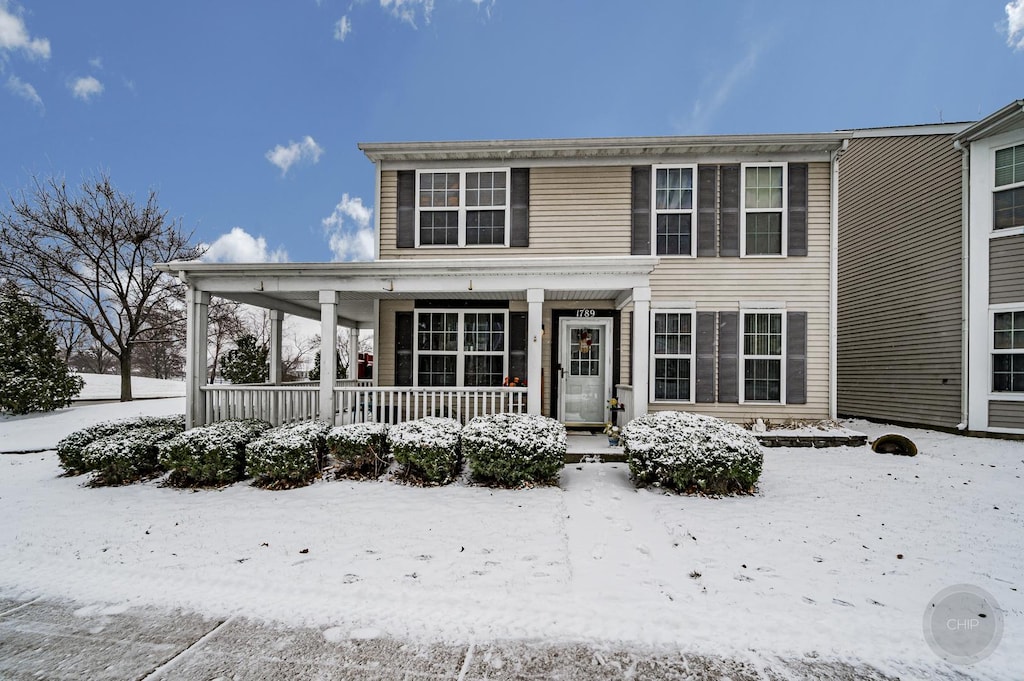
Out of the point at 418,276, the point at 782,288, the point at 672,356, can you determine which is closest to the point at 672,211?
the point at 782,288

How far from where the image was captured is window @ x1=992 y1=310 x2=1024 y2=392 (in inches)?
332

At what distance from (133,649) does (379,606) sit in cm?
142

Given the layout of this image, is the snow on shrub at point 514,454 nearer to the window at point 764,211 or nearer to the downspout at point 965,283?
the window at point 764,211

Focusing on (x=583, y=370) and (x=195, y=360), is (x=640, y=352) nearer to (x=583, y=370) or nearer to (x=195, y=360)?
(x=583, y=370)

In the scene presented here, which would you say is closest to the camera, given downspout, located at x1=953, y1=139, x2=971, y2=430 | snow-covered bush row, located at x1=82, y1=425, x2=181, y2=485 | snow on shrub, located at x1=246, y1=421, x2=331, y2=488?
snow on shrub, located at x1=246, y1=421, x2=331, y2=488

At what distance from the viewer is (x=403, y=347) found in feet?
29.8

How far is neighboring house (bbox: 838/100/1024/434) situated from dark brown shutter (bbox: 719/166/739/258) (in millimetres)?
2115

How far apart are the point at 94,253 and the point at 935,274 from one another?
25155 mm

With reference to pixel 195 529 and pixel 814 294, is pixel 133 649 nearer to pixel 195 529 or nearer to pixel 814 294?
pixel 195 529

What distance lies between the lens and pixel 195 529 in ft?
14.9

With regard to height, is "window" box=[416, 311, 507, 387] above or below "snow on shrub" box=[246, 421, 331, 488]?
above

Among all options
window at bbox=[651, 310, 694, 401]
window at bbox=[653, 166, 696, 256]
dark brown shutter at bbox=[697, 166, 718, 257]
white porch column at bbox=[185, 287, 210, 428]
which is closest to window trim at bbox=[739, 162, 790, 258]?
dark brown shutter at bbox=[697, 166, 718, 257]

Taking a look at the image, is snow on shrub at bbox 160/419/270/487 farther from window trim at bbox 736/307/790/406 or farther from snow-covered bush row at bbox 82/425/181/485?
window trim at bbox 736/307/790/406

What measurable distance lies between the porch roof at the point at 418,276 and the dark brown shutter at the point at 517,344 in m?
1.91
